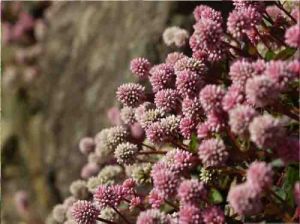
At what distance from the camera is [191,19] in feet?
8.24

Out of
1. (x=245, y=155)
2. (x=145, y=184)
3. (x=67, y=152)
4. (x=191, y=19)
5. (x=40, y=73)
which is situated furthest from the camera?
(x=40, y=73)

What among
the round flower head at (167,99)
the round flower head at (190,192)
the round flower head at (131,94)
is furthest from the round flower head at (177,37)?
the round flower head at (190,192)

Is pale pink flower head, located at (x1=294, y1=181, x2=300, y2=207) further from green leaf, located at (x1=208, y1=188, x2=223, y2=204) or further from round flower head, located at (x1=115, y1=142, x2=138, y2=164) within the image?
round flower head, located at (x1=115, y1=142, x2=138, y2=164)

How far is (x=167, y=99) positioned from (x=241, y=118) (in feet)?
1.17

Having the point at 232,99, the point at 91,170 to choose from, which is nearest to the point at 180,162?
the point at 232,99

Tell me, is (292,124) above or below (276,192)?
above

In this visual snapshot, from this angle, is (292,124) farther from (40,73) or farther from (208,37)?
(40,73)

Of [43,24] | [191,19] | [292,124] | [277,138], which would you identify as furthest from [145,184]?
[43,24]

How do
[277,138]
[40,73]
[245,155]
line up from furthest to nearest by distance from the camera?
[40,73], [245,155], [277,138]

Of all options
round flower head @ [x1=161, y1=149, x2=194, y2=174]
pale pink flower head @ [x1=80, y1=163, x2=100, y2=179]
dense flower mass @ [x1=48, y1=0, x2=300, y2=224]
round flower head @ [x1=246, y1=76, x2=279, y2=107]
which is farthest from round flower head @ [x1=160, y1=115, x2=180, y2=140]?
pale pink flower head @ [x1=80, y1=163, x2=100, y2=179]

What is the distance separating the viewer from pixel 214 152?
46.3 inches

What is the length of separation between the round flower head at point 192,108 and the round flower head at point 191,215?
0.23 m

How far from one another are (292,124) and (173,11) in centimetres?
136

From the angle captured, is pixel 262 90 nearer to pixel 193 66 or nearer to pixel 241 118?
pixel 241 118
